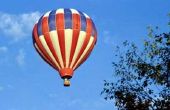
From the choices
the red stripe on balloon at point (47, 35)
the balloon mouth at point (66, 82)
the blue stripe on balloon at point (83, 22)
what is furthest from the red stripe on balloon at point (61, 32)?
the balloon mouth at point (66, 82)

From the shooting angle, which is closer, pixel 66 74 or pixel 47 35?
pixel 66 74

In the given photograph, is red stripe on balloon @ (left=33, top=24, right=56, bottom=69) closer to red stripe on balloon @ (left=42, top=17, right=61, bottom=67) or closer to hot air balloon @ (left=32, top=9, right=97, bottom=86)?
hot air balloon @ (left=32, top=9, right=97, bottom=86)

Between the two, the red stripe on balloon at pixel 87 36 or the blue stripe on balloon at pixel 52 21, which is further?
the blue stripe on balloon at pixel 52 21

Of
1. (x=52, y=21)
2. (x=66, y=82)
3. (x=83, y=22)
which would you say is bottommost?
(x=66, y=82)

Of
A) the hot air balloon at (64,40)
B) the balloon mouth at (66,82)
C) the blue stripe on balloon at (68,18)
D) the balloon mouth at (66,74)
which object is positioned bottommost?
the balloon mouth at (66,82)

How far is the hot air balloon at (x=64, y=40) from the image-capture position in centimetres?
4509

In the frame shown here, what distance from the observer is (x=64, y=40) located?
149 feet

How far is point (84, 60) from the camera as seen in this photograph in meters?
45.9

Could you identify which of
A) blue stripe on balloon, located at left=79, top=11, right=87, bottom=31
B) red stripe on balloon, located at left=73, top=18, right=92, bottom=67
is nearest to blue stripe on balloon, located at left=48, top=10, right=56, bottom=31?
blue stripe on balloon, located at left=79, top=11, right=87, bottom=31

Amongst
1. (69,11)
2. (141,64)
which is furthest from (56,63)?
(141,64)

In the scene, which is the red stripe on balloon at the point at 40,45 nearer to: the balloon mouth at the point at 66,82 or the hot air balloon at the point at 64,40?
the hot air balloon at the point at 64,40

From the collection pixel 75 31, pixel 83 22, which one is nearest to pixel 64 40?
pixel 75 31

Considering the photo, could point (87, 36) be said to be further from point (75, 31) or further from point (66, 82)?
point (66, 82)

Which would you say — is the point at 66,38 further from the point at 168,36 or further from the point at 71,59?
the point at 168,36
